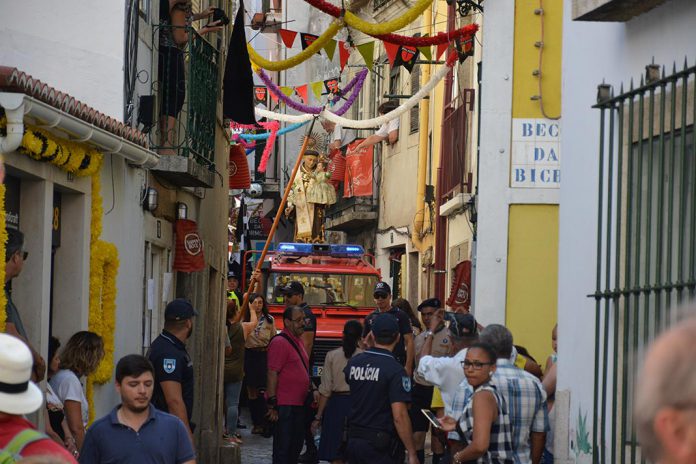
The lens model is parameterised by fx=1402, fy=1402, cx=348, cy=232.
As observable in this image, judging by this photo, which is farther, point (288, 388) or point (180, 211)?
point (180, 211)

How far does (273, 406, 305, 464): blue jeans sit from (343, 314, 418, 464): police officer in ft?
11.1

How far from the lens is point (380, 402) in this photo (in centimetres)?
1027

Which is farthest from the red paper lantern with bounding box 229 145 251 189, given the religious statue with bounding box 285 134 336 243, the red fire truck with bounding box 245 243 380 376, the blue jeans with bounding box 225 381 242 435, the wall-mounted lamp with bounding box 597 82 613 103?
the religious statue with bounding box 285 134 336 243

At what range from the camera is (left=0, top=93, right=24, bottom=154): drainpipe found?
7902mm

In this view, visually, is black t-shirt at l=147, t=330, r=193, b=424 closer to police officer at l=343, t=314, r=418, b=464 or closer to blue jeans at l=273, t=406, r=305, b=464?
police officer at l=343, t=314, r=418, b=464

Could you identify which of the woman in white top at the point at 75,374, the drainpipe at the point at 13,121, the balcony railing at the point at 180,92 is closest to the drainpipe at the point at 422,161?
the balcony railing at the point at 180,92

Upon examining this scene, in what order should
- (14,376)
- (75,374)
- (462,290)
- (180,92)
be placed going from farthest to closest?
(462,290) < (180,92) < (75,374) < (14,376)

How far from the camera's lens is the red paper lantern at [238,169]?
21.4 metres

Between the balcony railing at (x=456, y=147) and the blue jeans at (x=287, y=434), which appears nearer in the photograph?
the blue jeans at (x=287, y=434)

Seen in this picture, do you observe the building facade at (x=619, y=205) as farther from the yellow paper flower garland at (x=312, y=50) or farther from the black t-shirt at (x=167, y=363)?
the yellow paper flower garland at (x=312, y=50)

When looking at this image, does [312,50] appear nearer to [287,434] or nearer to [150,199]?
[150,199]

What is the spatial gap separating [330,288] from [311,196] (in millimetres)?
15290

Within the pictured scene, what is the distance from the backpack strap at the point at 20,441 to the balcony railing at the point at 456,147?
1743cm

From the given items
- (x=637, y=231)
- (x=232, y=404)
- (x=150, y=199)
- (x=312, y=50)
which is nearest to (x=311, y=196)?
(x=232, y=404)
